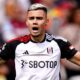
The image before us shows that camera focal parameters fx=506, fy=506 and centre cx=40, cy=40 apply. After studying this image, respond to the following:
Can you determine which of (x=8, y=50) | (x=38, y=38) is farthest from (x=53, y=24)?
(x=8, y=50)

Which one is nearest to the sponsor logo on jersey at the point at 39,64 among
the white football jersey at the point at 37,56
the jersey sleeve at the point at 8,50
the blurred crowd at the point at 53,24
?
the white football jersey at the point at 37,56

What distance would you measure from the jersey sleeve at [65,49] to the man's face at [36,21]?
11.8 inches

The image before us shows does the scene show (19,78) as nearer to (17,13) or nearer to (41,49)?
(41,49)

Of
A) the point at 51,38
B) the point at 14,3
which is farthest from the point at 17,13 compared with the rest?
the point at 51,38

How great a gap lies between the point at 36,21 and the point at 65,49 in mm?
564

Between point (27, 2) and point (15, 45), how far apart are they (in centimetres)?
560

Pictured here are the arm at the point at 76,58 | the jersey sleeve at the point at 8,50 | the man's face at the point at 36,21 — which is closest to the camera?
the man's face at the point at 36,21

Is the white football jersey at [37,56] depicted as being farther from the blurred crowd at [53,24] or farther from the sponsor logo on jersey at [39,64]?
the blurred crowd at [53,24]

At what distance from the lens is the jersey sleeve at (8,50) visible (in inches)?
261

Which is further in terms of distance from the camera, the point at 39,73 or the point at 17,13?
the point at 17,13

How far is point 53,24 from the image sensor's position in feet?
37.6

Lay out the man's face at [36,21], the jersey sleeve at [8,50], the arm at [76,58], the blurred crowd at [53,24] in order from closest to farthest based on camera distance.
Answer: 1. the man's face at [36,21]
2. the jersey sleeve at [8,50]
3. the arm at [76,58]
4. the blurred crowd at [53,24]

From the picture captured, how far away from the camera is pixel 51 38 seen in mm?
6785

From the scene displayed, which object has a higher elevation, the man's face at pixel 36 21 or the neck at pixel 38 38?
the man's face at pixel 36 21
